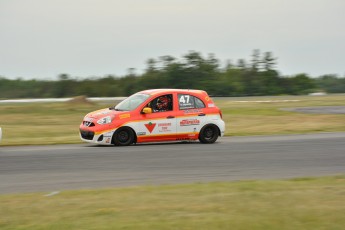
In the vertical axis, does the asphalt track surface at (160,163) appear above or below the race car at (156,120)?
below

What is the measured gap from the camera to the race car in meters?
16.4

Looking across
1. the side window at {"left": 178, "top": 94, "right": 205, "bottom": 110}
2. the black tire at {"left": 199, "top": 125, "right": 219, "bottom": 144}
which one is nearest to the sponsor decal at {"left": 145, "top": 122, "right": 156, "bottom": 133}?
the side window at {"left": 178, "top": 94, "right": 205, "bottom": 110}

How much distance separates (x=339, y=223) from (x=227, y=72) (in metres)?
56.1

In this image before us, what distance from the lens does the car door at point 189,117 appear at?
17.2 metres

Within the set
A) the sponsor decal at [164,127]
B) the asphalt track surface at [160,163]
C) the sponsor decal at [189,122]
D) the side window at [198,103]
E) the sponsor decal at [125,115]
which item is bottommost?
the asphalt track surface at [160,163]

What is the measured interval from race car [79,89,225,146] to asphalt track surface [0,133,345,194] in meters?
0.28

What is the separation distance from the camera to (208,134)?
17.6m

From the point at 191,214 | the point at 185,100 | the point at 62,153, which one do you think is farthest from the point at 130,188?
the point at 185,100

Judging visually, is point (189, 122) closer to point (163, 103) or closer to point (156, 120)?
point (163, 103)

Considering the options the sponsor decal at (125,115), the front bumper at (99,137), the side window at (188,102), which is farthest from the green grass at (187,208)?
the side window at (188,102)

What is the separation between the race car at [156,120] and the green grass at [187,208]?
6.55m

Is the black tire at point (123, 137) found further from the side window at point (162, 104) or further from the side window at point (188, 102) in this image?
the side window at point (188, 102)

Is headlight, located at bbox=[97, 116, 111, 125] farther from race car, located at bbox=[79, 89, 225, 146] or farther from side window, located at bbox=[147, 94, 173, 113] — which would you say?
side window, located at bbox=[147, 94, 173, 113]

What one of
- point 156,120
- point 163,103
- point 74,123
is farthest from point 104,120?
point 74,123
